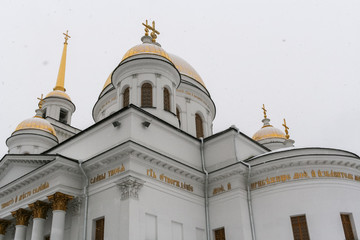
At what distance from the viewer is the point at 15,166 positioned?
58.7 feet

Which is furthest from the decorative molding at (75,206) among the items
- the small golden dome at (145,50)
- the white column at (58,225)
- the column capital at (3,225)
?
the small golden dome at (145,50)

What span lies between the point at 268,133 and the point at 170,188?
43.1 feet

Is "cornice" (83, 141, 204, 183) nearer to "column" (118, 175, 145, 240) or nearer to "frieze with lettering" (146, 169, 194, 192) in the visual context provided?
"frieze with lettering" (146, 169, 194, 192)

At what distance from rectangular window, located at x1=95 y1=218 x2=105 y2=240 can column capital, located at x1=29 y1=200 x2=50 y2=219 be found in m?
2.36

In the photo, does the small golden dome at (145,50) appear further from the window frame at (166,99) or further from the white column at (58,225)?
the white column at (58,225)

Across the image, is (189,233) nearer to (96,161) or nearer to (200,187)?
(200,187)

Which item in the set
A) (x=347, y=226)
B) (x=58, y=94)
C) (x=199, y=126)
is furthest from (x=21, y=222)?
(x=58, y=94)

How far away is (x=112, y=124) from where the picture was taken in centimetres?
1547

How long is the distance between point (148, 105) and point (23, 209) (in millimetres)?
6928

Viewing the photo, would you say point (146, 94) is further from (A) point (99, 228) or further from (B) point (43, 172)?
(A) point (99, 228)

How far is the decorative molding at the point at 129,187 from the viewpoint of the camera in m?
13.5

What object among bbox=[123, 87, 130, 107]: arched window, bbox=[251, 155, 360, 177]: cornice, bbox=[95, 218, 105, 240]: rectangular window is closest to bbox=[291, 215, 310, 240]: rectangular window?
bbox=[251, 155, 360, 177]: cornice

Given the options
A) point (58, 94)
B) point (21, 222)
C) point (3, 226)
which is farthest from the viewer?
point (58, 94)

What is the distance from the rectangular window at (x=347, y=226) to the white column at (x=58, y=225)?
33.5 ft
